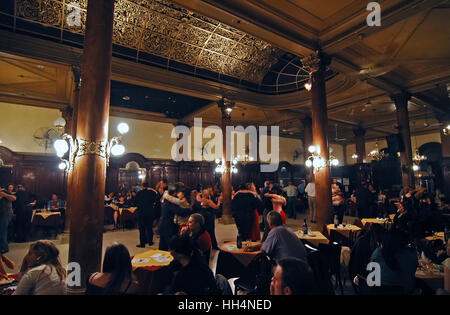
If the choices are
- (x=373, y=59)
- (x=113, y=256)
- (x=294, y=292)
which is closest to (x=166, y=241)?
(x=113, y=256)

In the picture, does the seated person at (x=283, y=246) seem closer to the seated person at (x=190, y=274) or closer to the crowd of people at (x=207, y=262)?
the crowd of people at (x=207, y=262)

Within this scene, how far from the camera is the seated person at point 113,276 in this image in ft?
6.21

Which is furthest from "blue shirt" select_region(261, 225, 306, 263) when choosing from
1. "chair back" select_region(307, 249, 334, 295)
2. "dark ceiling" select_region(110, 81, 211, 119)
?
"dark ceiling" select_region(110, 81, 211, 119)

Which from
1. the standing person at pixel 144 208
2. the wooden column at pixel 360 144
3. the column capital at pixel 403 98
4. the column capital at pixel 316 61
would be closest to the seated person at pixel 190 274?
the standing person at pixel 144 208

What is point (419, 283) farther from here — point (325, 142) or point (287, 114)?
point (287, 114)

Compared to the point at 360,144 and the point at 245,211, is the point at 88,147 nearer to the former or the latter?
the point at 245,211

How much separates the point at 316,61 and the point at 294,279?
595 centimetres

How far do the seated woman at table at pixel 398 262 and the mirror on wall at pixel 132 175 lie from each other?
10.8 meters

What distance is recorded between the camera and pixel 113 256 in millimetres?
1975

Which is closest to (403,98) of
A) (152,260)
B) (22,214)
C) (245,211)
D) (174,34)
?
(245,211)

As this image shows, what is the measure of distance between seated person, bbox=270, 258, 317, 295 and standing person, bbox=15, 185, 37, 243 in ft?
24.5

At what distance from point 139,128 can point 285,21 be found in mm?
8634

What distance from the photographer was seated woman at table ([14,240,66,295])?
6.01 ft

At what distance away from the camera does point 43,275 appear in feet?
6.17
